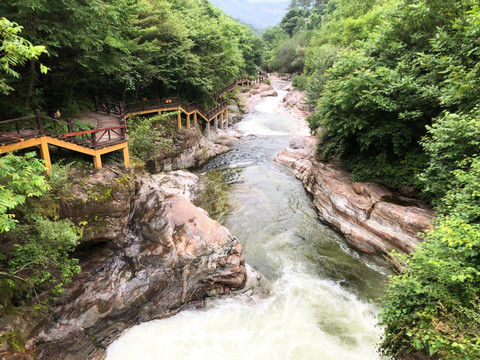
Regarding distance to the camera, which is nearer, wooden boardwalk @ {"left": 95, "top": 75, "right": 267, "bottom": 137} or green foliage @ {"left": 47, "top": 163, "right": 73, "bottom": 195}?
green foliage @ {"left": 47, "top": 163, "right": 73, "bottom": 195}

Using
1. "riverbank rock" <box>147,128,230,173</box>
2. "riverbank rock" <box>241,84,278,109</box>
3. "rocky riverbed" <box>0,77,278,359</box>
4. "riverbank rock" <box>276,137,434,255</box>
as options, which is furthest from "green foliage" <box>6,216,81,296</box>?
"riverbank rock" <box>241,84,278,109</box>

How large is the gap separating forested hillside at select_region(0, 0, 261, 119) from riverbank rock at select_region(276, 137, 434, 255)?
1307cm

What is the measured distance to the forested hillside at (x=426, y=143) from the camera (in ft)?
17.2

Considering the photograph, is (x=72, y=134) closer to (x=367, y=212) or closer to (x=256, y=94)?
(x=367, y=212)

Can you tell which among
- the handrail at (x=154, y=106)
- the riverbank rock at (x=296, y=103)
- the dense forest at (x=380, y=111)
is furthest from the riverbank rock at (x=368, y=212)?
the riverbank rock at (x=296, y=103)

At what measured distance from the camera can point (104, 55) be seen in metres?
12.8

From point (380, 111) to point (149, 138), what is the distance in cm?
1309

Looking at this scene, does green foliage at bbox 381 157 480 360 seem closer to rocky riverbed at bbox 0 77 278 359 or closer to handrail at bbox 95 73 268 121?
rocky riverbed at bbox 0 77 278 359

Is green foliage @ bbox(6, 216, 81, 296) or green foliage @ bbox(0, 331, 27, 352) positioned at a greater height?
green foliage @ bbox(6, 216, 81, 296)

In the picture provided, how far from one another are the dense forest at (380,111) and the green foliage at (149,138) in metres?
2.93

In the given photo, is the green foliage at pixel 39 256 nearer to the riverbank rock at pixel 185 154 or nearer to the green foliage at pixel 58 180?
the green foliage at pixel 58 180

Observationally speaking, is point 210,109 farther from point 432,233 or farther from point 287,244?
point 432,233

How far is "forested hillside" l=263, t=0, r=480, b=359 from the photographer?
17.2ft

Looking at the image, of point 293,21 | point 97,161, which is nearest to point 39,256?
point 97,161
